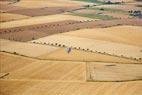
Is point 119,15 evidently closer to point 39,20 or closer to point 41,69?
point 39,20

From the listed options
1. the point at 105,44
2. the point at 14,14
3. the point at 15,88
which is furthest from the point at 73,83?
the point at 14,14

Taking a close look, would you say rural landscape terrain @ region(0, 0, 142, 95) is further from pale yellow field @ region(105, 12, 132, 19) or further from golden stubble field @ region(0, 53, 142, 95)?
pale yellow field @ region(105, 12, 132, 19)

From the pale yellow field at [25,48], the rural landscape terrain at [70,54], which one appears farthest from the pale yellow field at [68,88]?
the pale yellow field at [25,48]

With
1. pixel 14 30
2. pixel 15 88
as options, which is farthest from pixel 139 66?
pixel 14 30

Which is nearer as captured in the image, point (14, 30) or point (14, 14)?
point (14, 30)

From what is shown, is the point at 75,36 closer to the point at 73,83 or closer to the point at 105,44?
the point at 105,44

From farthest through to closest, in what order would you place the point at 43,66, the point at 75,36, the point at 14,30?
the point at 14,30, the point at 75,36, the point at 43,66

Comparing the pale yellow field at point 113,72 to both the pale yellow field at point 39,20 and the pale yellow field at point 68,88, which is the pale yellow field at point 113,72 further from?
the pale yellow field at point 39,20

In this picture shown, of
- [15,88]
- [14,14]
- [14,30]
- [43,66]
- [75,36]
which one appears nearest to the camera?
[15,88]
